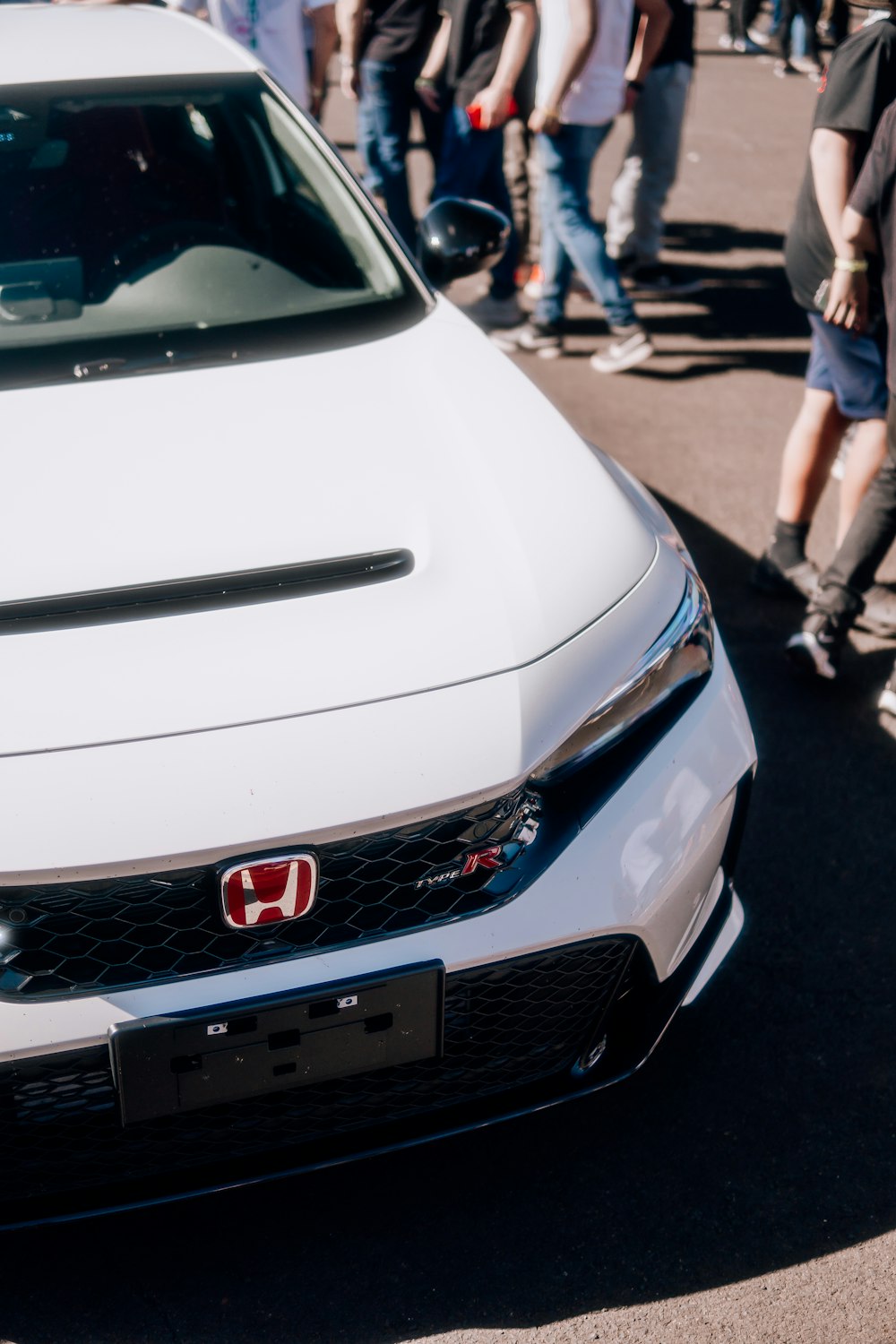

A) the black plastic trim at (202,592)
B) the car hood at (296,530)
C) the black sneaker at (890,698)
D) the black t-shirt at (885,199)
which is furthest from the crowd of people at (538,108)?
the black plastic trim at (202,592)

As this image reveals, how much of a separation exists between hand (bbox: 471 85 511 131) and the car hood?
10.3ft

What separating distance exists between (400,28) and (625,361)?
5.43ft

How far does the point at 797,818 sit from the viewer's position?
9.96 ft

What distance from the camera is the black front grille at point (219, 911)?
1.60 metres

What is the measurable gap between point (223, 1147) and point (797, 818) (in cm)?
168

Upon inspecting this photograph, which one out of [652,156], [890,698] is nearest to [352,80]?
[652,156]

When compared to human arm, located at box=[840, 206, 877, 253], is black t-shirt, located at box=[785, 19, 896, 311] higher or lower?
higher

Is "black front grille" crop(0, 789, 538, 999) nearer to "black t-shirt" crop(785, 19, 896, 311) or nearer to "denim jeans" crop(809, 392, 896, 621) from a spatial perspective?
"denim jeans" crop(809, 392, 896, 621)

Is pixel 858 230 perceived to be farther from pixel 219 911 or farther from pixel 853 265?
pixel 219 911

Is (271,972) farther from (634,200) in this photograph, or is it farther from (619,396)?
(634,200)

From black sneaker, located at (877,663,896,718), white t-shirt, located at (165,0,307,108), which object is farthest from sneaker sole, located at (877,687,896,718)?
white t-shirt, located at (165,0,307,108)

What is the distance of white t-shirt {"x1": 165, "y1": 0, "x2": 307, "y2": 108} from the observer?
17.0ft

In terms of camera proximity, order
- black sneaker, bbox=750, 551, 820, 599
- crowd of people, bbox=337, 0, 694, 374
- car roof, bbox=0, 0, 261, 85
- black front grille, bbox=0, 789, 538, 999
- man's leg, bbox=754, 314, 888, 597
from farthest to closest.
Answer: crowd of people, bbox=337, 0, 694, 374 < black sneaker, bbox=750, 551, 820, 599 < man's leg, bbox=754, 314, 888, 597 < car roof, bbox=0, 0, 261, 85 < black front grille, bbox=0, 789, 538, 999

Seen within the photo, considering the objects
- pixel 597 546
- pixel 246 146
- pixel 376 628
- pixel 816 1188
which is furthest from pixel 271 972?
pixel 246 146
